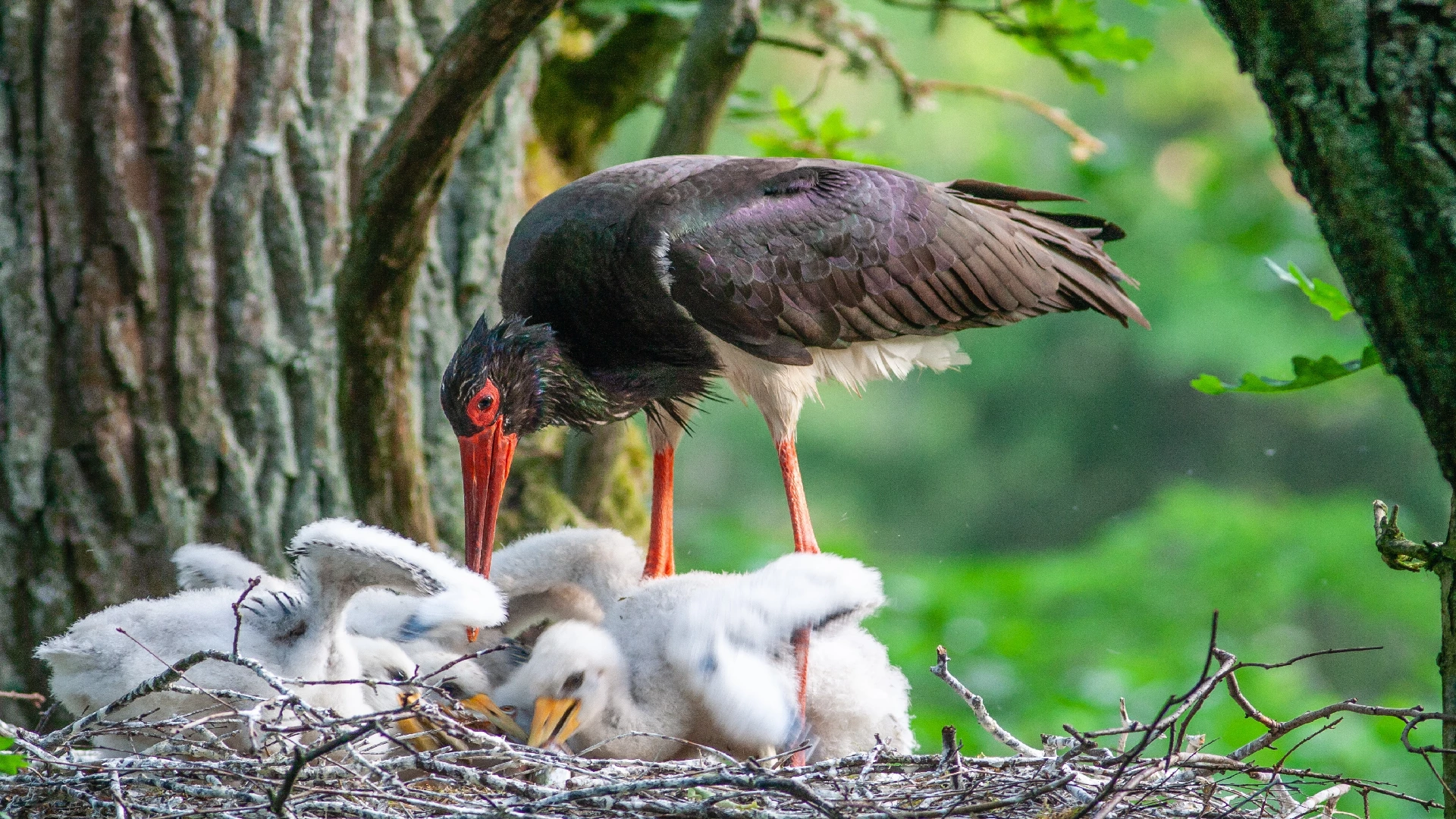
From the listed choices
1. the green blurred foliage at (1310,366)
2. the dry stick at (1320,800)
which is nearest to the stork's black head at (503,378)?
the green blurred foliage at (1310,366)

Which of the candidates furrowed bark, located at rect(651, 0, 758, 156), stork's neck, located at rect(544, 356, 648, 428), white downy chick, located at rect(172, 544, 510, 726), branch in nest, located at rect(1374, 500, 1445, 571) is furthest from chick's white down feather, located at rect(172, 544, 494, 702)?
branch in nest, located at rect(1374, 500, 1445, 571)

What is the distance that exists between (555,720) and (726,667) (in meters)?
0.31

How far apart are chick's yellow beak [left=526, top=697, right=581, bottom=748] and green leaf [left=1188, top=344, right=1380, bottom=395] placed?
1157 millimetres

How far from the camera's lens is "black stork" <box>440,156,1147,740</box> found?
8.89 feet

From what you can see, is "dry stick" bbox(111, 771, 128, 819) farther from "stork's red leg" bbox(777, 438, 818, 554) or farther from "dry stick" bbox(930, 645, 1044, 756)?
"stork's red leg" bbox(777, 438, 818, 554)

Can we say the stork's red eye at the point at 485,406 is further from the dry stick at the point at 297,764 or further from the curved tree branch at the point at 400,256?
the dry stick at the point at 297,764

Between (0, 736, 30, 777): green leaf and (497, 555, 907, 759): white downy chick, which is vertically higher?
(0, 736, 30, 777): green leaf

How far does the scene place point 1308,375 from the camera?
6.33ft

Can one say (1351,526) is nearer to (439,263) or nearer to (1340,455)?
(1340,455)

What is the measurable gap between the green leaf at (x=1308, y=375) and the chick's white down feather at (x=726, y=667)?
724mm

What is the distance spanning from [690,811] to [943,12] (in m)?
2.87

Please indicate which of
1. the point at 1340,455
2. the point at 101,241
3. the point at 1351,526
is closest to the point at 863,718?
the point at 101,241

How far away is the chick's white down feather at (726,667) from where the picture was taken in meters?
2.22

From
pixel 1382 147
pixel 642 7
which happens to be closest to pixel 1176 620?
pixel 642 7
